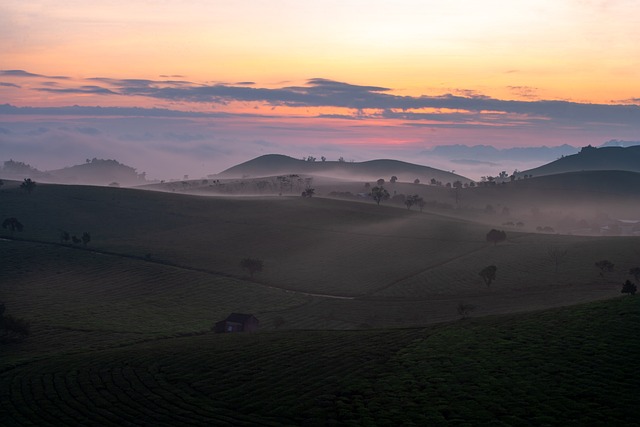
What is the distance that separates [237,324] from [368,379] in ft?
147

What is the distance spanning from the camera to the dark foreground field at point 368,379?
48.5 metres

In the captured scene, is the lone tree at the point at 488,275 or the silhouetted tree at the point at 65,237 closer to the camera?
the lone tree at the point at 488,275

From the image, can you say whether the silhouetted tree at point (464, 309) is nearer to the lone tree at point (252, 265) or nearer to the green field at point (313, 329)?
the green field at point (313, 329)

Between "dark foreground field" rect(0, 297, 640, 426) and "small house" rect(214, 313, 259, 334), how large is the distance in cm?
1914

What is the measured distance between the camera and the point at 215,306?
11662 cm

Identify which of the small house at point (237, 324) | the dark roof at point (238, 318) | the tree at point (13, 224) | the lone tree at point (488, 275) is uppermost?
the tree at point (13, 224)

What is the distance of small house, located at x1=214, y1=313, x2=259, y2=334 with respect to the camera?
97.6 m

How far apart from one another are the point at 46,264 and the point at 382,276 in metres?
76.9

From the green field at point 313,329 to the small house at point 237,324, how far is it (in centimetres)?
274

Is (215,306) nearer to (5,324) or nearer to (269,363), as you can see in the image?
(5,324)

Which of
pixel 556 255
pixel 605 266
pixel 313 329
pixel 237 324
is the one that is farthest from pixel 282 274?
pixel 605 266

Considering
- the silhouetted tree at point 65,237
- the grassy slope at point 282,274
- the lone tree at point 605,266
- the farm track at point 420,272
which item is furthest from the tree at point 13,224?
the lone tree at point 605,266

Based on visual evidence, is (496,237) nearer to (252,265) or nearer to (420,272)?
(420,272)

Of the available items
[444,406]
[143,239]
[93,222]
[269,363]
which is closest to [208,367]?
[269,363]
